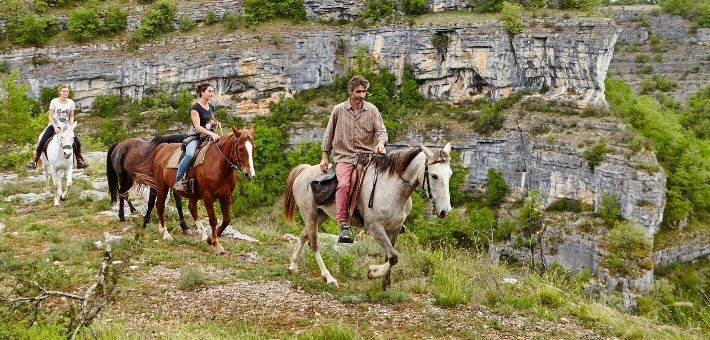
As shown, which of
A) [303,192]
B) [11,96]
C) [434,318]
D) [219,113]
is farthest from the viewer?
[219,113]

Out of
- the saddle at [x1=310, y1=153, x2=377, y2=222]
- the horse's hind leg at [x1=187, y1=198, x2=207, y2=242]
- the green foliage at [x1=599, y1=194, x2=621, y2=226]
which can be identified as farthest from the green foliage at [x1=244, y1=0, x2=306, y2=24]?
the saddle at [x1=310, y1=153, x2=377, y2=222]

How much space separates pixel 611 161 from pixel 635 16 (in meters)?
74.7

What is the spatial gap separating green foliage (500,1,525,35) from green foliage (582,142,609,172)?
554 inches

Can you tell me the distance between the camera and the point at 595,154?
4247 cm

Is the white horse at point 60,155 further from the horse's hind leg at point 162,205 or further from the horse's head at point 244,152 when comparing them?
the horse's head at point 244,152

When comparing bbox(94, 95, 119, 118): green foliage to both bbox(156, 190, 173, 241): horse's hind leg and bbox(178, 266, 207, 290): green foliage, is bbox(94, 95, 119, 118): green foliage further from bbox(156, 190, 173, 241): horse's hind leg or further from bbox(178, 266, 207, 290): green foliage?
bbox(178, 266, 207, 290): green foliage

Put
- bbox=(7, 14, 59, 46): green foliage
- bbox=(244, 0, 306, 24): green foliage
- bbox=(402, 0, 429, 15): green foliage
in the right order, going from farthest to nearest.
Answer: bbox=(244, 0, 306, 24): green foliage
bbox=(402, 0, 429, 15): green foliage
bbox=(7, 14, 59, 46): green foliage

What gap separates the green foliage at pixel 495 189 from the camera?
4712cm

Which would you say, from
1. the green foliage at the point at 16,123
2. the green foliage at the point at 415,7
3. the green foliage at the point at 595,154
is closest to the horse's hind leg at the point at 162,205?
the green foliage at the point at 16,123

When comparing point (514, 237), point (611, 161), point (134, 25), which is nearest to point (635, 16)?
point (611, 161)

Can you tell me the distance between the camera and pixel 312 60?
56750mm

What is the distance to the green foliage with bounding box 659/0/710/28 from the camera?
9031 centimetres

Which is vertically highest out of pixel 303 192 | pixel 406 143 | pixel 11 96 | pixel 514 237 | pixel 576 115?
pixel 303 192

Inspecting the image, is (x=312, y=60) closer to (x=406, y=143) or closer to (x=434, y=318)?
(x=406, y=143)
